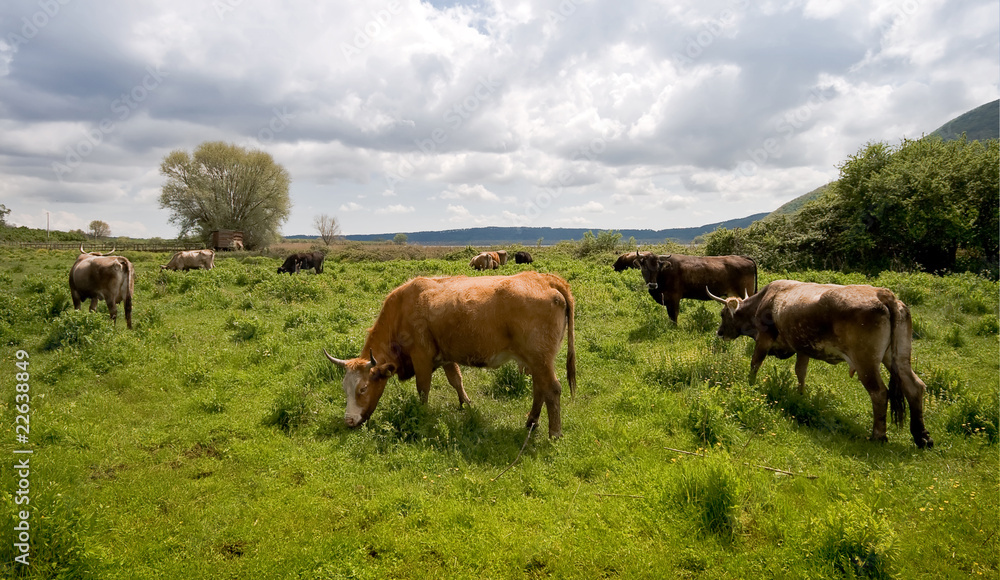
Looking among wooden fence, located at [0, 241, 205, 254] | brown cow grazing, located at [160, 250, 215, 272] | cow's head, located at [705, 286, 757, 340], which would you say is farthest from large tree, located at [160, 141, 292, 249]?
cow's head, located at [705, 286, 757, 340]

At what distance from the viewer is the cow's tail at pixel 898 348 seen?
18.9 ft

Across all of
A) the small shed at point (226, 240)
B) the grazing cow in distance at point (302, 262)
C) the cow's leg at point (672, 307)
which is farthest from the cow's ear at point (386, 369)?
the small shed at point (226, 240)

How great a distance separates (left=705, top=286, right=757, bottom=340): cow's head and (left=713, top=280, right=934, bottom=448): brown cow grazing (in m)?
0.99

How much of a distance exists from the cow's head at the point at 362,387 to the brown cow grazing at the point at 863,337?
6.33 metres

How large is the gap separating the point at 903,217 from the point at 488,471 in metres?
26.3

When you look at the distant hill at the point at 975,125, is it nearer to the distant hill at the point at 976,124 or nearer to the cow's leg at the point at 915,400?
the distant hill at the point at 976,124

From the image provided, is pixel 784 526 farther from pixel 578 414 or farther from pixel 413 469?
pixel 413 469

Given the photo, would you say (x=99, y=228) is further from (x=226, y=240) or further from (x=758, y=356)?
(x=758, y=356)

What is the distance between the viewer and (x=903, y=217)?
2162cm

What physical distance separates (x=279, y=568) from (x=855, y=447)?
22.2ft

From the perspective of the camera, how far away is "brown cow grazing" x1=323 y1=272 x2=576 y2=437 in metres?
6.02

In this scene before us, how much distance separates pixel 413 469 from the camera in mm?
5305

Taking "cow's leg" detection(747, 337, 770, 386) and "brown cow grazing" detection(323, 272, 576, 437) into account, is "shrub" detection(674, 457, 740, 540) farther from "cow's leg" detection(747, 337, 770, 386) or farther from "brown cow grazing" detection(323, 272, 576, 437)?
"cow's leg" detection(747, 337, 770, 386)

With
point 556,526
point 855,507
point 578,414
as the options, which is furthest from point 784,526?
point 578,414
